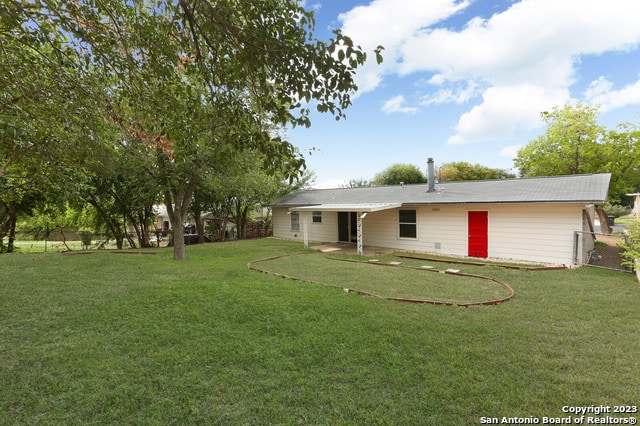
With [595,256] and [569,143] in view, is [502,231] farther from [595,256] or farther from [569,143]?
[569,143]

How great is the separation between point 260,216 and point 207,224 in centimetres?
440

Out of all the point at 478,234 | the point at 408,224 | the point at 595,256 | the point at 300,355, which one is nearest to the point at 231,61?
the point at 300,355

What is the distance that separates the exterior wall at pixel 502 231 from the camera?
31.3 ft

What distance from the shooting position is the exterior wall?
9.53m

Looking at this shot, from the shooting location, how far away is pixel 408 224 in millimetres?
13312

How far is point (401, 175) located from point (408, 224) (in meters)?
24.8

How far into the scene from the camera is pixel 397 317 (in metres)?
4.96

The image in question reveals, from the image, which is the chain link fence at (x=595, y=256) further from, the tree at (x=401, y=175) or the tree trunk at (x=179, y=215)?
the tree at (x=401, y=175)

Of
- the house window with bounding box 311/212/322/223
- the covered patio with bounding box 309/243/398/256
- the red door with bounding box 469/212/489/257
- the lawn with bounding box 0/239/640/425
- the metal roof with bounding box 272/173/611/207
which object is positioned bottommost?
the lawn with bounding box 0/239/640/425

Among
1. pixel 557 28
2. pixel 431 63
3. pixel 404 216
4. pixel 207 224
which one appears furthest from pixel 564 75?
pixel 207 224

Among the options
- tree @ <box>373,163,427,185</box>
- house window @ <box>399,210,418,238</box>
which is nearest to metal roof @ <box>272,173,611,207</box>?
house window @ <box>399,210,418,238</box>

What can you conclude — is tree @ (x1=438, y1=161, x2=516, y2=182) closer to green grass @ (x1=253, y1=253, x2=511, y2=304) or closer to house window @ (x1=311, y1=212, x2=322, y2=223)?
house window @ (x1=311, y1=212, x2=322, y2=223)

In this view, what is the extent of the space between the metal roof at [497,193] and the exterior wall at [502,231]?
0.37 metres

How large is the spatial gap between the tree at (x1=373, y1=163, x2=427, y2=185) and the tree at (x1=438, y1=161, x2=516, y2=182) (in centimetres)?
297
